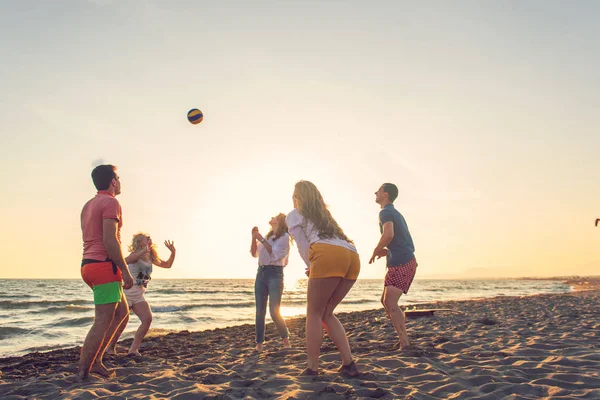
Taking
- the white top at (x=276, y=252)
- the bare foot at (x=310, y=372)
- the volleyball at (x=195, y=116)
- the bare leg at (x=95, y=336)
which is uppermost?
the volleyball at (x=195, y=116)

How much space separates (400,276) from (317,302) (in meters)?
1.82

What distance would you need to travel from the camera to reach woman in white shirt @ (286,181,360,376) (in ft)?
13.5

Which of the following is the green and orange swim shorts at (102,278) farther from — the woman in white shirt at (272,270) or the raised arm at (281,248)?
the raised arm at (281,248)

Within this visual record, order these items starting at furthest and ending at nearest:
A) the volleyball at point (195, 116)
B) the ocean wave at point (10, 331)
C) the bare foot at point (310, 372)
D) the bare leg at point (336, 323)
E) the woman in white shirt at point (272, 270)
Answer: the ocean wave at point (10, 331), the volleyball at point (195, 116), the woman in white shirt at point (272, 270), the bare foot at point (310, 372), the bare leg at point (336, 323)

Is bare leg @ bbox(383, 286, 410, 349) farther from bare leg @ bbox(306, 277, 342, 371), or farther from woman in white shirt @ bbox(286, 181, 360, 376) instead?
bare leg @ bbox(306, 277, 342, 371)

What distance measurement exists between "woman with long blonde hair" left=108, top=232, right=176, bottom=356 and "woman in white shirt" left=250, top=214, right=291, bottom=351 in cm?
138

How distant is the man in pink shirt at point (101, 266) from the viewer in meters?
4.34

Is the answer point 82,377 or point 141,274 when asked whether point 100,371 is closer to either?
point 82,377

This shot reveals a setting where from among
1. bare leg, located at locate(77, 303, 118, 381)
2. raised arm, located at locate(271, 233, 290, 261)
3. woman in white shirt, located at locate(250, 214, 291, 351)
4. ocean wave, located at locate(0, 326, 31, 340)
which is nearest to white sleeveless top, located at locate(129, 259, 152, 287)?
woman in white shirt, located at locate(250, 214, 291, 351)

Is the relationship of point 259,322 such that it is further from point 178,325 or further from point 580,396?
point 178,325

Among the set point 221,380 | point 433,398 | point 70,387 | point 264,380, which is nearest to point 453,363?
point 433,398

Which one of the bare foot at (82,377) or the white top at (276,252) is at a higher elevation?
the white top at (276,252)

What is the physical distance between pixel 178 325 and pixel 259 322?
27.9 ft

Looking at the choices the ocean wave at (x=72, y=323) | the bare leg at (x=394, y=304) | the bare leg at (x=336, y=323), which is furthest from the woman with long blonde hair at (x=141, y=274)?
the ocean wave at (x=72, y=323)
